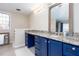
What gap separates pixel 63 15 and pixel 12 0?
7.84 ft

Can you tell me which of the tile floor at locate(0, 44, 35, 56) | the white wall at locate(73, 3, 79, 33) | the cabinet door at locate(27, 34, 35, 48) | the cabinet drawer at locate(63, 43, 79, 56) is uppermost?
the white wall at locate(73, 3, 79, 33)

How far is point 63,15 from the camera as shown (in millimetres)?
3285

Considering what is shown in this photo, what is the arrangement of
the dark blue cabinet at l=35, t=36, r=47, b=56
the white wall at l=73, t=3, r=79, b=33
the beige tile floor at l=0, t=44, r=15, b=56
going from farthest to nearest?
the beige tile floor at l=0, t=44, r=15, b=56
the dark blue cabinet at l=35, t=36, r=47, b=56
the white wall at l=73, t=3, r=79, b=33

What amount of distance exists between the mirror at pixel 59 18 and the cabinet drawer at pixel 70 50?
0.98 meters

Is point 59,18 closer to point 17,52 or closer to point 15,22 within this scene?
point 17,52

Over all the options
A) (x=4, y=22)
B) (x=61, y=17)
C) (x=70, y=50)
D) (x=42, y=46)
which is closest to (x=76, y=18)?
(x=61, y=17)

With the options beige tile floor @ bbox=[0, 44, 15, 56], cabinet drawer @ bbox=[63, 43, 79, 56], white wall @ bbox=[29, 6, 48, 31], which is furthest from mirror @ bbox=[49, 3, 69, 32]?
beige tile floor @ bbox=[0, 44, 15, 56]

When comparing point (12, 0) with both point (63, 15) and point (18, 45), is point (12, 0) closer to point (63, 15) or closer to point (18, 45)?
point (63, 15)

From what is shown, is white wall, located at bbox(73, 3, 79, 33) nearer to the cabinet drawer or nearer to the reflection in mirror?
the reflection in mirror

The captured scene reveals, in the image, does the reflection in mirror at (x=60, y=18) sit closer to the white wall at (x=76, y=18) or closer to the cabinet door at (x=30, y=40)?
the white wall at (x=76, y=18)

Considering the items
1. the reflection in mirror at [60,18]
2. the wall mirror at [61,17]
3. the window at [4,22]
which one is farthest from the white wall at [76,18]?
the window at [4,22]

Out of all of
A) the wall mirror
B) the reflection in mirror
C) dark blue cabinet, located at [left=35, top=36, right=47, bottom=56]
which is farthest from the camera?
dark blue cabinet, located at [left=35, top=36, right=47, bottom=56]

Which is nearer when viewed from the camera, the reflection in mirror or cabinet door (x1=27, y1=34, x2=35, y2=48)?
the reflection in mirror

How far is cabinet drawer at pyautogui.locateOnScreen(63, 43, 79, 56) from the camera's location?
70.6 inches
